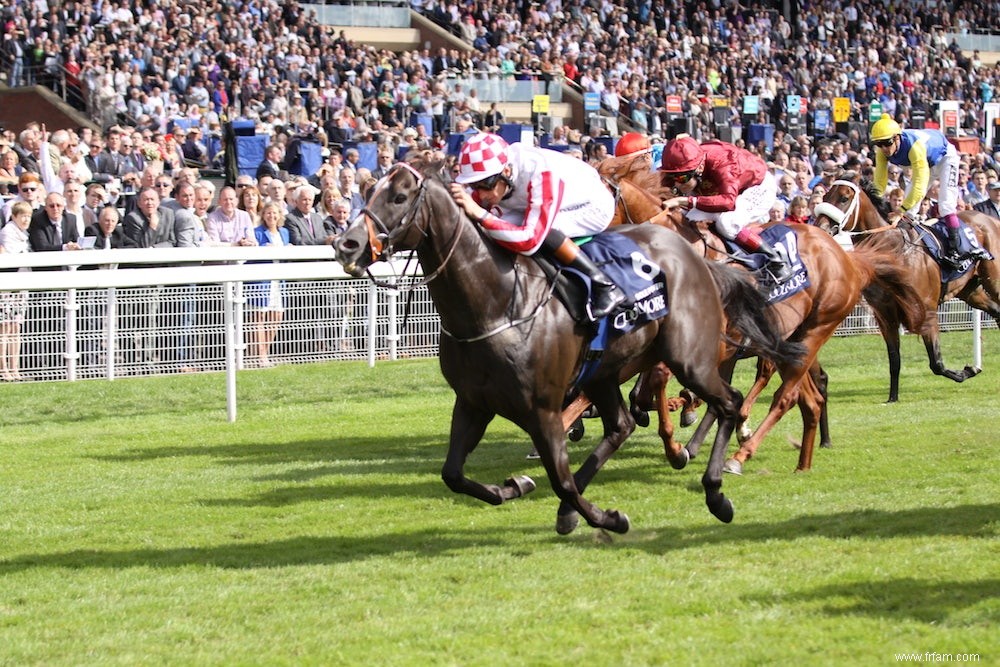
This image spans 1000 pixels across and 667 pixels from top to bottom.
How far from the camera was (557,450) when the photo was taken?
6.15 m

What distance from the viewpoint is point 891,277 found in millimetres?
9992

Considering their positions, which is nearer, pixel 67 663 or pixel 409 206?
pixel 67 663

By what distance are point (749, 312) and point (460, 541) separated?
7.12 feet

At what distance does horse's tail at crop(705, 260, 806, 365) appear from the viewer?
7.55 m

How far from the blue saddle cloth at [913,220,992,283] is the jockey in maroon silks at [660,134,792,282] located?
3.46 meters

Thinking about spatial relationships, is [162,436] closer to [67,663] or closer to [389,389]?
[389,389]

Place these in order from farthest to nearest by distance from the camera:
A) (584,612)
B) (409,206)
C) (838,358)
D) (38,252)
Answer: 1. (838,358)
2. (38,252)
3. (409,206)
4. (584,612)

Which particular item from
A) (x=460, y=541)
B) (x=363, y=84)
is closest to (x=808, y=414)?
(x=460, y=541)

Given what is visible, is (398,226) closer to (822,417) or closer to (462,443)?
(462,443)

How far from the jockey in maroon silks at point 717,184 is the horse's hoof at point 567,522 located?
260 cm

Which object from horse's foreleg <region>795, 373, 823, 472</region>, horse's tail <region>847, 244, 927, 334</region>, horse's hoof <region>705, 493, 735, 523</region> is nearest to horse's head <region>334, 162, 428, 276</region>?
horse's hoof <region>705, 493, 735, 523</region>

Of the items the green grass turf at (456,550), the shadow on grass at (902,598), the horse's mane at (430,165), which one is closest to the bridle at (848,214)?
the green grass turf at (456,550)

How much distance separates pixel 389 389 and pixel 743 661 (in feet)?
25.4

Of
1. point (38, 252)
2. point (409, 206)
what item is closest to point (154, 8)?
point (38, 252)
